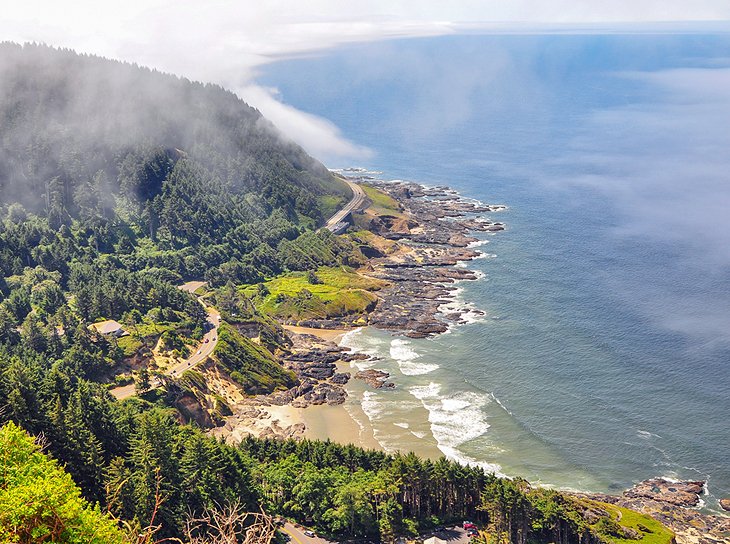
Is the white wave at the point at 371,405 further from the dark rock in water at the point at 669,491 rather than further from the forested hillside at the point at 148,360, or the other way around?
the dark rock in water at the point at 669,491

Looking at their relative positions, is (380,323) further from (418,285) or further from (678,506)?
(678,506)

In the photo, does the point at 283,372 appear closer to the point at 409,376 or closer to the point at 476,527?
the point at 409,376

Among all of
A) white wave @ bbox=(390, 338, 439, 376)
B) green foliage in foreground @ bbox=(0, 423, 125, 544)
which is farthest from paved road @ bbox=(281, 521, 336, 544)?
white wave @ bbox=(390, 338, 439, 376)

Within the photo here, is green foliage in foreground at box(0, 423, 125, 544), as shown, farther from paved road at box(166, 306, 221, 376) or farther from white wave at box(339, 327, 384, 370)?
white wave at box(339, 327, 384, 370)

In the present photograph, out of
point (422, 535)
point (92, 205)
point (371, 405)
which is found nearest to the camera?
point (422, 535)

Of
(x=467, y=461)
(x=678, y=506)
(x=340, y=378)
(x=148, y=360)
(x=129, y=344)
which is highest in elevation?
(x=129, y=344)

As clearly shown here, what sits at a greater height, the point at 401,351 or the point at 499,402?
the point at 401,351

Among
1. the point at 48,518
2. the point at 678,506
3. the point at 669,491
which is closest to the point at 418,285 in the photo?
the point at 669,491

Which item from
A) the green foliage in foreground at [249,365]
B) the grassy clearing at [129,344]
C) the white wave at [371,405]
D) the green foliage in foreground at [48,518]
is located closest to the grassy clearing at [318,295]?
the green foliage in foreground at [249,365]
